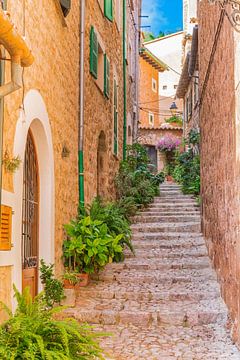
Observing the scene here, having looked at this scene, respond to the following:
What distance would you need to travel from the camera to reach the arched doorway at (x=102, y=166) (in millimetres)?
11227

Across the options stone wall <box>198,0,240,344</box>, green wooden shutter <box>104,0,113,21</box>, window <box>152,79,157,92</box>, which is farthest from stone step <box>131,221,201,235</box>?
window <box>152,79,157,92</box>

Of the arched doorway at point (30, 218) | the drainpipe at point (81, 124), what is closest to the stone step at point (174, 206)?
the drainpipe at point (81, 124)

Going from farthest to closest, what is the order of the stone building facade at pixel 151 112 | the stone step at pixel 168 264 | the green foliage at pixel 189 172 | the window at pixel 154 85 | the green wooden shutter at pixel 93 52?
1. the window at pixel 154 85
2. the stone building facade at pixel 151 112
3. the green foliage at pixel 189 172
4. the green wooden shutter at pixel 93 52
5. the stone step at pixel 168 264

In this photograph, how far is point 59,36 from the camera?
7035 millimetres

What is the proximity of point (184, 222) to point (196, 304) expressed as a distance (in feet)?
15.8

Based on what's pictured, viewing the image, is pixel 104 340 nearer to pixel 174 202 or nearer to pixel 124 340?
pixel 124 340

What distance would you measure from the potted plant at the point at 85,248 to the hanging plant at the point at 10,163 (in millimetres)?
2653

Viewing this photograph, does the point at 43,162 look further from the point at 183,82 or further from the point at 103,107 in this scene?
the point at 183,82

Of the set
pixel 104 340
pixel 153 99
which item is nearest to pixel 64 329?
pixel 104 340

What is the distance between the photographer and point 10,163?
15.5ft

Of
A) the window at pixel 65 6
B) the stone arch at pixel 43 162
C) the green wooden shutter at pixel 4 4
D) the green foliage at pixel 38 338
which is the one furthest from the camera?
the window at pixel 65 6

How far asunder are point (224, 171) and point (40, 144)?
226 cm

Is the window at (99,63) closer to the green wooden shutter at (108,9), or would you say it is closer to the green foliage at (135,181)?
the green wooden shutter at (108,9)

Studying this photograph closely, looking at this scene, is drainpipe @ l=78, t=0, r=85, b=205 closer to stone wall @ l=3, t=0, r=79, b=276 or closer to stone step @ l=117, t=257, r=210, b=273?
stone wall @ l=3, t=0, r=79, b=276
